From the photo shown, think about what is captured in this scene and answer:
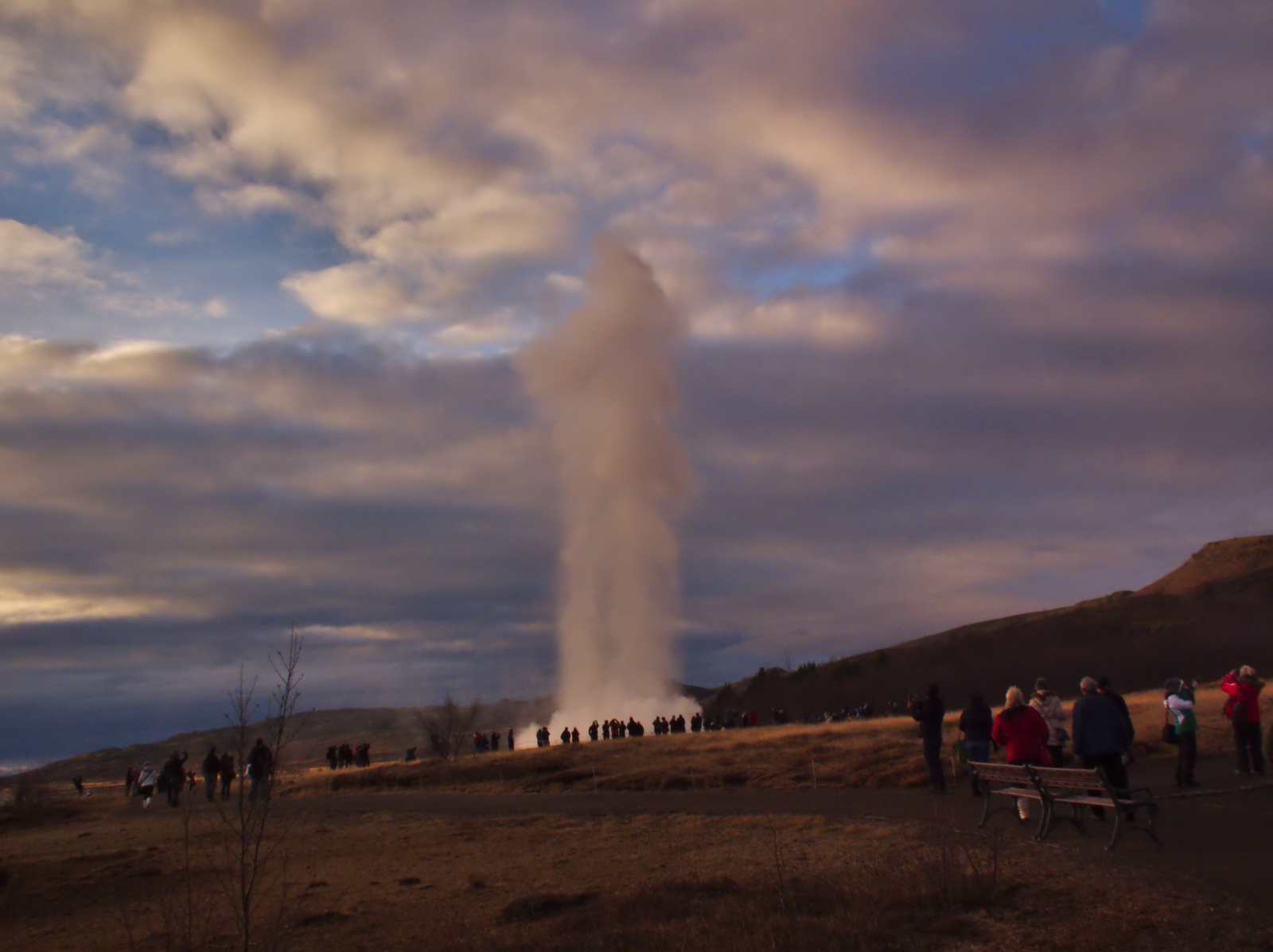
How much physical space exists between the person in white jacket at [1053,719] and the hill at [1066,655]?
7958cm

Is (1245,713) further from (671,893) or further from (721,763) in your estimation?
(721,763)

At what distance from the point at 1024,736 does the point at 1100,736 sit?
1.26 meters

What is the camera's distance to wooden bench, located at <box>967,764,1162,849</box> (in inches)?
456

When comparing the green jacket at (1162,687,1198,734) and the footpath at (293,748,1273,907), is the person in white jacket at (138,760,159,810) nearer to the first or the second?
the footpath at (293,748,1273,907)

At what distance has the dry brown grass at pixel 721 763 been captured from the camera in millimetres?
24256

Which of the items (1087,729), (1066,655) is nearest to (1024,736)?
(1087,729)

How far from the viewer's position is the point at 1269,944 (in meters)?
7.83

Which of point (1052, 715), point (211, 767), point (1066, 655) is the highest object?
point (1066, 655)

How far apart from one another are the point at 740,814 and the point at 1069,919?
11.3 meters

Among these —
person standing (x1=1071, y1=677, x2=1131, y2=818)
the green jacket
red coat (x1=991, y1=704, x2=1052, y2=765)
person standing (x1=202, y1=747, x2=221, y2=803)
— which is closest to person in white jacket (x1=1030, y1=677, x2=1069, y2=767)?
red coat (x1=991, y1=704, x2=1052, y2=765)

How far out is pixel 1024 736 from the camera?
1378 cm

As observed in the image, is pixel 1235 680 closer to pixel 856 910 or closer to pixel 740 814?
pixel 740 814

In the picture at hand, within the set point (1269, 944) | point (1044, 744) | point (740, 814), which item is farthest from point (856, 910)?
point (740, 814)

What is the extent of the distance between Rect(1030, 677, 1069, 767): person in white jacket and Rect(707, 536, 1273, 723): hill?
7958cm
